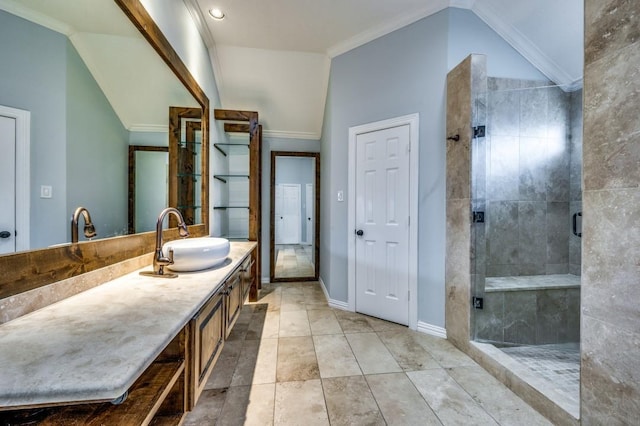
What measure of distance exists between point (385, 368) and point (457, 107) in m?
2.12

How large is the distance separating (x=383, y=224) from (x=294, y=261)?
9.38 ft

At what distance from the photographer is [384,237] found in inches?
104

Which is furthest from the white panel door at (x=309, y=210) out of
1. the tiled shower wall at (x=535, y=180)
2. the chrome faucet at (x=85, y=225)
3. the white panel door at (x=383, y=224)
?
the chrome faucet at (x=85, y=225)

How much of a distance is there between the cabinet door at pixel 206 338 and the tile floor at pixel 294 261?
9.18 ft

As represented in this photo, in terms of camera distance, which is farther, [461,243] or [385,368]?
[461,243]

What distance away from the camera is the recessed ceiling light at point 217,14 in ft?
7.74

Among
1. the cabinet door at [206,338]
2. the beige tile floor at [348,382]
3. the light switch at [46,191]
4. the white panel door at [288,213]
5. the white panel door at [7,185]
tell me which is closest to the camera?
the white panel door at [7,185]

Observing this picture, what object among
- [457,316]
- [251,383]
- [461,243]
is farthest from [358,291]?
[251,383]

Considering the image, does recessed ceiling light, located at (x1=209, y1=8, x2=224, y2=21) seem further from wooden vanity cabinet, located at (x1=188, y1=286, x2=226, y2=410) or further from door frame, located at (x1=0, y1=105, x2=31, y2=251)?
wooden vanity cabinet, located at (x1=188, y1=286, x2=226, y2=410)

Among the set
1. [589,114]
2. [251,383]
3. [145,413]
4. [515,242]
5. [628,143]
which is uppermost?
[589,114]

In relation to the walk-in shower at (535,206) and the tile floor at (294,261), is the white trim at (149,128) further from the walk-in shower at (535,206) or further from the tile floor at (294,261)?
the tile floor at (294,261)

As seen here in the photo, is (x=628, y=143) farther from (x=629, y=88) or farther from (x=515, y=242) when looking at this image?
(x=515, y=242)

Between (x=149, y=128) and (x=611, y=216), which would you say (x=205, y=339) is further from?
(x=611, y=216)

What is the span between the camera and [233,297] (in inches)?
65.7
